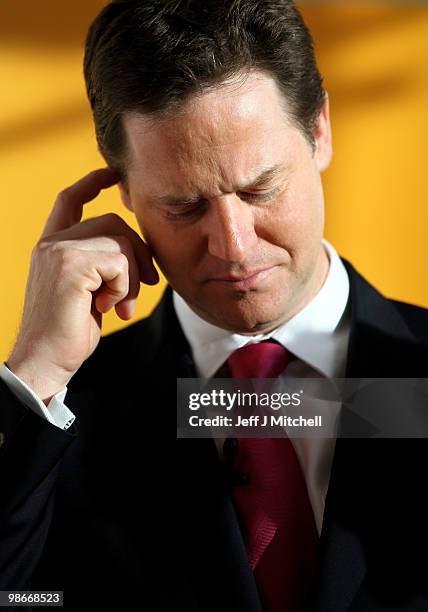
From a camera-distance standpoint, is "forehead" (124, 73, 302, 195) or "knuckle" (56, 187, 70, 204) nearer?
"forehead" (124, 73, 302, 195)

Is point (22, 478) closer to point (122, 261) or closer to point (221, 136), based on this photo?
point (122, 261)

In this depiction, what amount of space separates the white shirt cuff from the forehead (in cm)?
36

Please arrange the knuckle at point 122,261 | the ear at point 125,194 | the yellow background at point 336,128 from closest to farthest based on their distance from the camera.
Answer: the knuckle at point 122,261, the ear at point 125,194, the yellow background at point 336,128

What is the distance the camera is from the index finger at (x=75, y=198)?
147cm

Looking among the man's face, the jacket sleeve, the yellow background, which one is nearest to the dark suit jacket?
the jacket sleeve

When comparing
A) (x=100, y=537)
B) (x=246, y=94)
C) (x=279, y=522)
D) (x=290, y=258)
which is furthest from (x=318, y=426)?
(x=246, y=94)

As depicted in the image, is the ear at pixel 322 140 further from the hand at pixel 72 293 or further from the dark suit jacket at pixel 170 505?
the hand at pixel 72 293

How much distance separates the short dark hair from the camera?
3.96 feet

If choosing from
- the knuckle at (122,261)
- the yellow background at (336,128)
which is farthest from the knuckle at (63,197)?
the yellow background at (336,128)

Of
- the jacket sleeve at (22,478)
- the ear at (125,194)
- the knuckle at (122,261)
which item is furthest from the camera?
the ear at (125,194)

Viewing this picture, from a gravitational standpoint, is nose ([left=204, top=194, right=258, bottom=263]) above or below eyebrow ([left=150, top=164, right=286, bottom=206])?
below

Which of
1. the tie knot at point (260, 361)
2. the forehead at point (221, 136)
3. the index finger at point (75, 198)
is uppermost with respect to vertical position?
the forehead at point (221, 136)

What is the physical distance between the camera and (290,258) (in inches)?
50.4

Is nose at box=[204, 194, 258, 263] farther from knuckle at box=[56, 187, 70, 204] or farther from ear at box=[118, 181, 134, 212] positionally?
knuckle at box=[56, 187, 70, 204]
